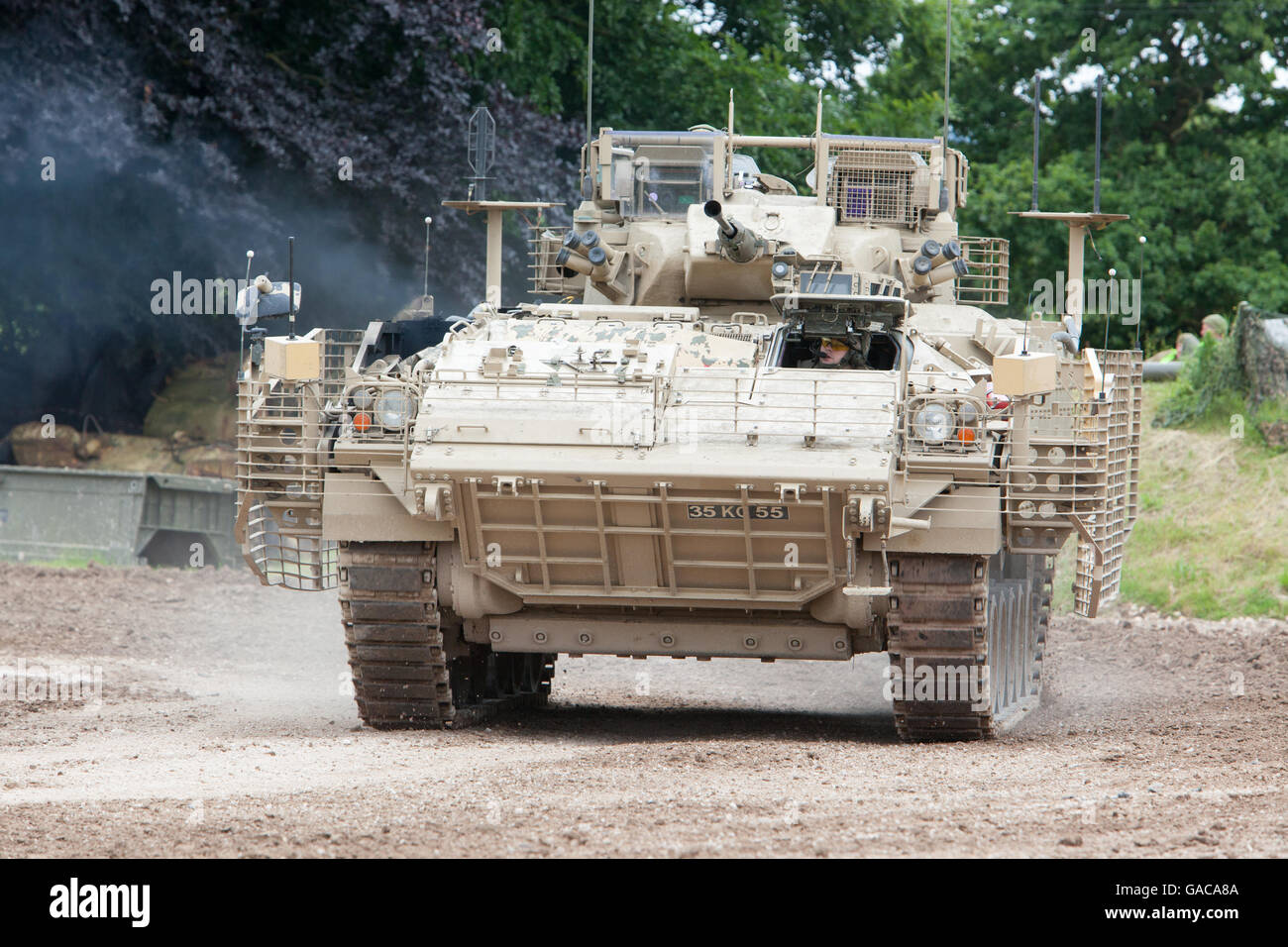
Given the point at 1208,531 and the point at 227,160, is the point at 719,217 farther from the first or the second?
the point at 227,160

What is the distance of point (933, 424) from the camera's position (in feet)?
32.4

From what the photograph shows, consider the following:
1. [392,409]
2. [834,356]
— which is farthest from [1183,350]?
[392,409]

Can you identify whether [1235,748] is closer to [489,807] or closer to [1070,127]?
[489,807]

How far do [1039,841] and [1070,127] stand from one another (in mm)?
25950

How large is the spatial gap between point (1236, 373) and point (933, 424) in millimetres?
12351

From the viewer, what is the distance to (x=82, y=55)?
63.7 feet

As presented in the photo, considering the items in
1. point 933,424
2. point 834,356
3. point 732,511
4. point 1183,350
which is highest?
point 1183,350

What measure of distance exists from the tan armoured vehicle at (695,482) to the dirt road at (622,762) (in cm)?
58

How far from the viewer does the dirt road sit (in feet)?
22.5

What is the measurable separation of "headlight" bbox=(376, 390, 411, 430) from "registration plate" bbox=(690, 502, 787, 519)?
1703 millimetres
